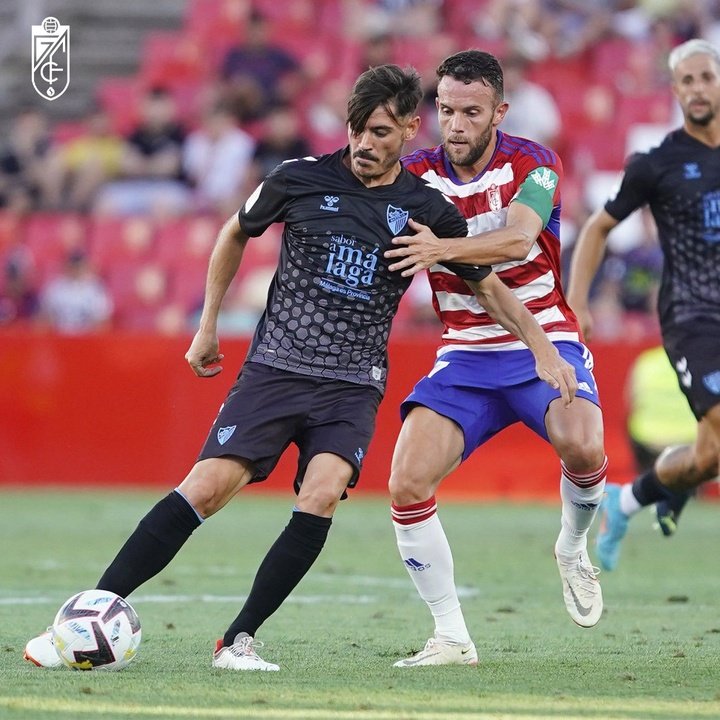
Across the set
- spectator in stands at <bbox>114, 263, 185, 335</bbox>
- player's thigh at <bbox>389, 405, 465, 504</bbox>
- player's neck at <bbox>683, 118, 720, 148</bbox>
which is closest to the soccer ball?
player's thigh at <bbox>389, 405, 465, 504</bbox>

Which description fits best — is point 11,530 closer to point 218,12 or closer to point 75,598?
point 75,598

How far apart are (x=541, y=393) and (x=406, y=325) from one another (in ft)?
29.8

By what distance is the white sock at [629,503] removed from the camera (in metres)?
8.72

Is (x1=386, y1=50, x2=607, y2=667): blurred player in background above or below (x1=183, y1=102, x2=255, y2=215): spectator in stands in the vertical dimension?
below

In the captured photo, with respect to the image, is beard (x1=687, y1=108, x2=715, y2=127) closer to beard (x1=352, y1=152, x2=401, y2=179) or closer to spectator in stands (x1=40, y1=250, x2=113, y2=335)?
beard (x1=352, y1=152, x2=401, y2=179)

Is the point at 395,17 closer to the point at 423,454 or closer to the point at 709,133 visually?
the point at 709,133

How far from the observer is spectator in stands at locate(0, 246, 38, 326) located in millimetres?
15719

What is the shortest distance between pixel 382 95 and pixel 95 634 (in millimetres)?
2218

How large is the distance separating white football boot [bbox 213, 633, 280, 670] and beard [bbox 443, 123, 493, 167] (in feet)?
6.93

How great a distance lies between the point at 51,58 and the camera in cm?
1902

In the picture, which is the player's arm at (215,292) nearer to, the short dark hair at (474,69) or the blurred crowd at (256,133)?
the short dark hair at (474,69)

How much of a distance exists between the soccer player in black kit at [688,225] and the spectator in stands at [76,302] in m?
8.59

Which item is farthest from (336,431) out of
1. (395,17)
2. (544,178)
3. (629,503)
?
(395,17)

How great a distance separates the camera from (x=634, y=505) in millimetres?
8719
